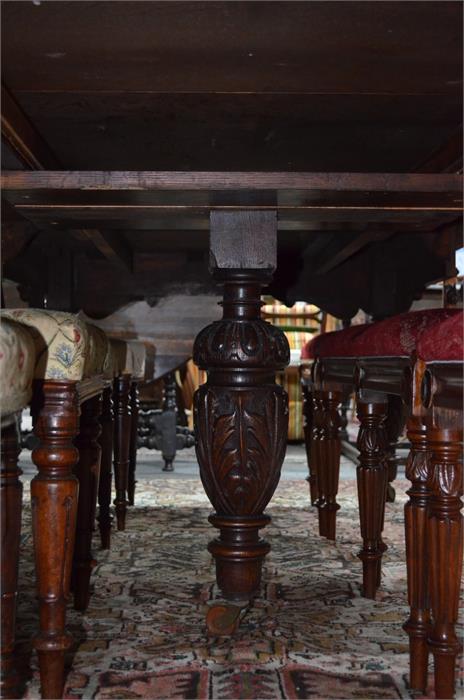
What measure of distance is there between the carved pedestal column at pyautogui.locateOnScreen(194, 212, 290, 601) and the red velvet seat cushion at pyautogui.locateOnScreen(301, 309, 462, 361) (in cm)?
18

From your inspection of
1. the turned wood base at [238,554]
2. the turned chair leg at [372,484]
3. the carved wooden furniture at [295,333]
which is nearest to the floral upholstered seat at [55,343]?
the turned wood base at [238,554]

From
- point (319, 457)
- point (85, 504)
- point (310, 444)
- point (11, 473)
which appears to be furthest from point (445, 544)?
point (310, 444)

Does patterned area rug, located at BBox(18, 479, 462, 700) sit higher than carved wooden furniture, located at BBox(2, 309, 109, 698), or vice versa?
carved wooden furniture, located at BBox(2, 309, 109, 698)

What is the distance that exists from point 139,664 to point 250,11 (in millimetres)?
948

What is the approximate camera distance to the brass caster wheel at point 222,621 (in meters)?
1.47

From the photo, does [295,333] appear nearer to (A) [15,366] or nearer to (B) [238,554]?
(B) [238,554]

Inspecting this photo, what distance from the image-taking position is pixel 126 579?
1.89 metres

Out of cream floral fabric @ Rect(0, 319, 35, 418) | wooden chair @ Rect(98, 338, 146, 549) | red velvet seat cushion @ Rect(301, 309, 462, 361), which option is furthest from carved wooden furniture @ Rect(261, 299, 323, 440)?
cream floral fabric @ Rect(0, 319, 35, 418)

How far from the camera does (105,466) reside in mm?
2086

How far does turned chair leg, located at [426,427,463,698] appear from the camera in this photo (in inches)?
44.1

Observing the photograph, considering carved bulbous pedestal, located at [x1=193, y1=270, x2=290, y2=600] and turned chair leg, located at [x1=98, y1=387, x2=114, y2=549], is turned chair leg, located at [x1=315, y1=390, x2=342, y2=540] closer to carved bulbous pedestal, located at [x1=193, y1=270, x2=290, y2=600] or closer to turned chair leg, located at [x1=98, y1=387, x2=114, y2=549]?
turned chair leg, located at [x1=98, y1=387, x2=114, y2=549]

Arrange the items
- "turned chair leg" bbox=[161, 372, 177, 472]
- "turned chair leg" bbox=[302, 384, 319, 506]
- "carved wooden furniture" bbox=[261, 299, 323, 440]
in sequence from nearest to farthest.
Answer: "turned chair leg" bbox=[302, 384, 319, 506], "turned chair leg" bbox=[161, 372, 177, 472], "carved wooden furniture" bbox=[261, 299, 323, 440]

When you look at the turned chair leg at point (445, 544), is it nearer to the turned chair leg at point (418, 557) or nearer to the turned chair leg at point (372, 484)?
the turned chair leg at point (418, 557)

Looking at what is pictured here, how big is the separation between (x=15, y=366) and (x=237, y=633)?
2.48 feet
